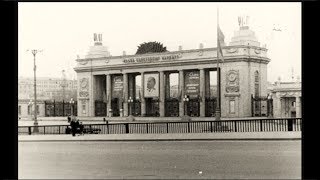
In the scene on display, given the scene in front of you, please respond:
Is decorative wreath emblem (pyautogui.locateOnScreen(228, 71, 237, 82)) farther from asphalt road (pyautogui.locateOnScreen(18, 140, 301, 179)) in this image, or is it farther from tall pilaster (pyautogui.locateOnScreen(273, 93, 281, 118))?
asphalt road (pyautogui.locateOnScreen(18, 140, 301, 179))

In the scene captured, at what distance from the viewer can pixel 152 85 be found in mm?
69062

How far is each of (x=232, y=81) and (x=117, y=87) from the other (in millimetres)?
20643

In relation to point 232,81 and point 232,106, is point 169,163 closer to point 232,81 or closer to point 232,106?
point 232,106

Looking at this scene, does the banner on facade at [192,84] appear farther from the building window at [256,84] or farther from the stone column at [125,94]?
the stone column at [125,94]

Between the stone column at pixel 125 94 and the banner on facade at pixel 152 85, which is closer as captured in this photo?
the banner on facade at pixel 152 85

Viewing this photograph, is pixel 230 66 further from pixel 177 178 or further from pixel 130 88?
pixel 177 178

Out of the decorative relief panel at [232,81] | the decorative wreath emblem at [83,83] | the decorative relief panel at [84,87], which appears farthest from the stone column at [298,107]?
the decorative wreath emblem at [83,83]

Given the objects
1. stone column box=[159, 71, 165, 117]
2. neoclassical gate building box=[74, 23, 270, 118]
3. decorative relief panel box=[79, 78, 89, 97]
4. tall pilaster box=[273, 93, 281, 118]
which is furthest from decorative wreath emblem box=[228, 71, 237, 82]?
decorative relief panel box=[79, 78, 89, 97]

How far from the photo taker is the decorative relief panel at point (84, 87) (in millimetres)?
78125

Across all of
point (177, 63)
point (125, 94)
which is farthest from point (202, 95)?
point (125, 94)

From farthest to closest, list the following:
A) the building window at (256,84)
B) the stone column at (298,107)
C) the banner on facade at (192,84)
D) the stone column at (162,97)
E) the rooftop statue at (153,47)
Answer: the rooftop statue at (153,47) → the stone column at (162,97) → the banner on facade at (192,84) → the building window at (256,84) → the stone column at (298,107)

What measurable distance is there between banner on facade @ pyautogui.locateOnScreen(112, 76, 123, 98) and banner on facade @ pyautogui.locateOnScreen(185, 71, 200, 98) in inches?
488
